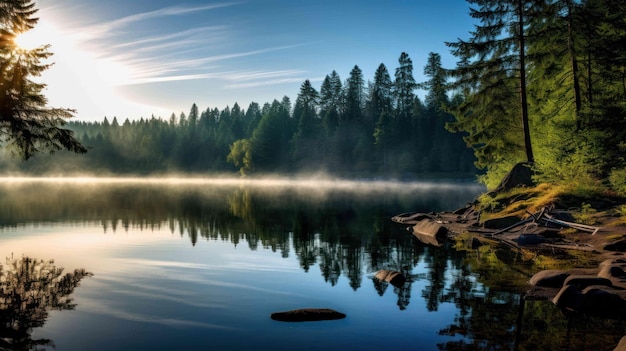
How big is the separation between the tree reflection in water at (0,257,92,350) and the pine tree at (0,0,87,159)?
5876mm

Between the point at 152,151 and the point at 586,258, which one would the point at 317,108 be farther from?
the point at 586,258

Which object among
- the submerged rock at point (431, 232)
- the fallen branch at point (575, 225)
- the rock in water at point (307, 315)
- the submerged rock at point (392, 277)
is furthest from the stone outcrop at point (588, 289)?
the submerged rock at point (431, 232)

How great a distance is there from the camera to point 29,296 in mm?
12609

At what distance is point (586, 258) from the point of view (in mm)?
17500

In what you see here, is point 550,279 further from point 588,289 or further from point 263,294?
point 263,294

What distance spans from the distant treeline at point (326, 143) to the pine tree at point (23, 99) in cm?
7481

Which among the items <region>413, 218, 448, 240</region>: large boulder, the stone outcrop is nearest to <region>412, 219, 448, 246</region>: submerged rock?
Result: <region>413, 218, 448, 240</region>: large boulder

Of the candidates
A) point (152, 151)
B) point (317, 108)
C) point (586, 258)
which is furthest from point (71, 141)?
point (152, 151)

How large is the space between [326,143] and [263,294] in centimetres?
10585

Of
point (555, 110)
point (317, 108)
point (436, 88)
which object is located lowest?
point (555, 110)

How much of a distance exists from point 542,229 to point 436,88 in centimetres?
1432

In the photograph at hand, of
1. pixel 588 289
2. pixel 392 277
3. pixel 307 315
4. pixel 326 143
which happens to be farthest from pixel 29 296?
pixel 326 143

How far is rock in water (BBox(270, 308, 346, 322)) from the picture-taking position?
36.4 ft

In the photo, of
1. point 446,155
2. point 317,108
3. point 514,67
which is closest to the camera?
point 514,67
